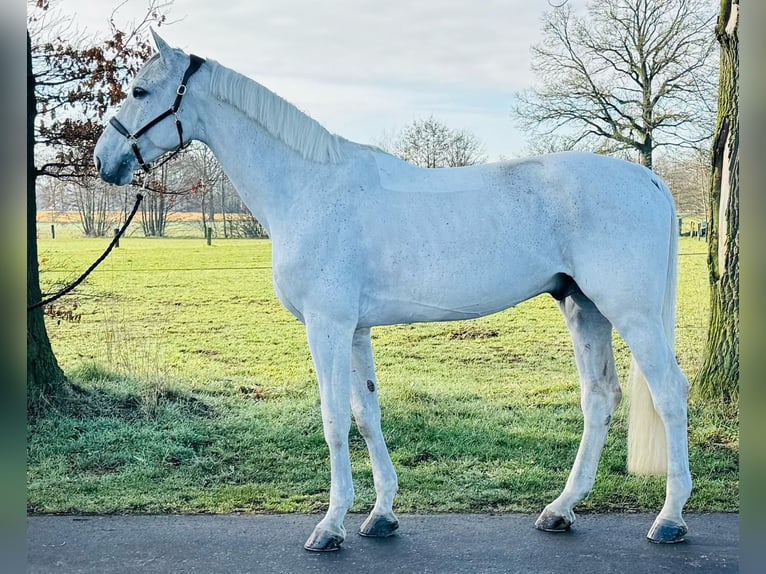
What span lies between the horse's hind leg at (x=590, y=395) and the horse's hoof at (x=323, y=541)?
1077 millimetres

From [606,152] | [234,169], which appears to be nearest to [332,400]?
[234,169]

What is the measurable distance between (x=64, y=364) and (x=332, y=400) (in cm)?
361

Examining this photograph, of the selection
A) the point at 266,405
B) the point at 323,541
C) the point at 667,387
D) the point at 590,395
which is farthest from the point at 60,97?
the point at 667,387

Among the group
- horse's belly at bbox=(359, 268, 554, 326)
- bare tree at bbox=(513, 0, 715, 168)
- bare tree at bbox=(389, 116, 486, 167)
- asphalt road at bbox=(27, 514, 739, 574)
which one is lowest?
asphalt road at bbox=(27, 514, 739, 574)

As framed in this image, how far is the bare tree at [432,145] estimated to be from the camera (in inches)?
240

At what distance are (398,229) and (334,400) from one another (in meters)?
0.83

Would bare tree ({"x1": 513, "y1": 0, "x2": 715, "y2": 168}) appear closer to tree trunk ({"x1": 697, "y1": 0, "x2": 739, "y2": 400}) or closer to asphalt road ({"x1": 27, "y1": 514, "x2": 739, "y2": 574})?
tree trunk ({"x1": 697, "y1": 0, "x2": 739, "y2": 400})

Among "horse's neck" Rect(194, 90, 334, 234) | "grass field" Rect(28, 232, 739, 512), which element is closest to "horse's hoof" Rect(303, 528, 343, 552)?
"grass field" Rect(28, 232, 739, 512)

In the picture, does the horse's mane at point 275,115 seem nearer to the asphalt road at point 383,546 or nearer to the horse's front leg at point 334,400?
the horse's front leg at point 334,400

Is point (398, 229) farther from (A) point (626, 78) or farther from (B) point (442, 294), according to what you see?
(A) point (626, 78)

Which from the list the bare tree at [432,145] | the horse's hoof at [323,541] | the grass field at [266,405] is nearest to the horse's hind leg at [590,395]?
the grass field at [266,405]

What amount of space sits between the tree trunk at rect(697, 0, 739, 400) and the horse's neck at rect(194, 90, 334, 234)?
3.37 metres

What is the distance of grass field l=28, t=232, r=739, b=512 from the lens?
181 inches

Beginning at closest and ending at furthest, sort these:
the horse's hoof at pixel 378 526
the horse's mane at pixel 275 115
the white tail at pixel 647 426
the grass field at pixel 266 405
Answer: the horse's mane at pixel 275 115, the white tail at pixel 647 426, the horse's hoof at pixel 378 526, the grass field at pixel 266 405
